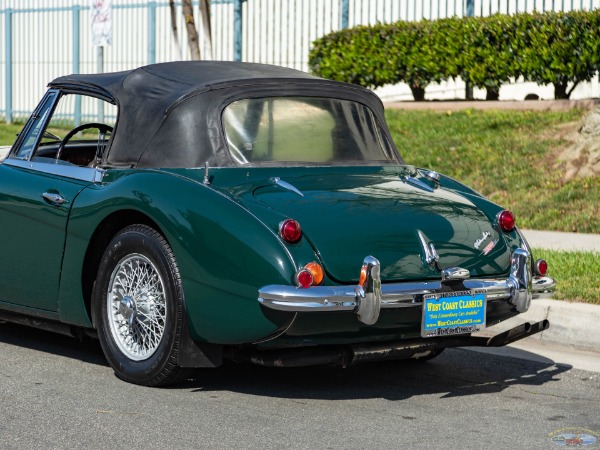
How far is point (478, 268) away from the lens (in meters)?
5.96

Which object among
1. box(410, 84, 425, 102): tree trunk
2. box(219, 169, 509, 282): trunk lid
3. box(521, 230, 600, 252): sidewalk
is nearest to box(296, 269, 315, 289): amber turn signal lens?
box(219, 169, 509, 282): trunk lid

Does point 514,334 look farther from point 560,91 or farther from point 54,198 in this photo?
point 560,91

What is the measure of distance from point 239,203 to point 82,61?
16997 millimetres

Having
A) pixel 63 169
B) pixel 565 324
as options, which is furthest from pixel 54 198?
pixel 565 324

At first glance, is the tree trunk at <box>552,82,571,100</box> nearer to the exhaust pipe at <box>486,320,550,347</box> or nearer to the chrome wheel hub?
the exhaust pipe at <box>486,320,550,347</box>

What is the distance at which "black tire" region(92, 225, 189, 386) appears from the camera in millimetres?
5820

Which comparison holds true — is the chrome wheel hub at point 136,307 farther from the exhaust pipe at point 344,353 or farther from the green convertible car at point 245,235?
the exhaust pipe at point 344,353

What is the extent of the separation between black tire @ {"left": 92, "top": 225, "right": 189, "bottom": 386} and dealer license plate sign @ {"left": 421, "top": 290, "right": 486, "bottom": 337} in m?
1.14

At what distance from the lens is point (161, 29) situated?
20875mm

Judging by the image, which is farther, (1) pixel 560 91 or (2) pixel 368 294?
(1) pixel 560 91

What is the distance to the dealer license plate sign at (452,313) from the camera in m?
5.70

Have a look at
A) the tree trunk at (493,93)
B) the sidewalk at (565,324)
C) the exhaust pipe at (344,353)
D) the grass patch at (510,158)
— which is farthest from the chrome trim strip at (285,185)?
the tree trunk at (493,93)

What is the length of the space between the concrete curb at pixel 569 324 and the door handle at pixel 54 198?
2.85 m

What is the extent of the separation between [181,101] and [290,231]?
133 cm
